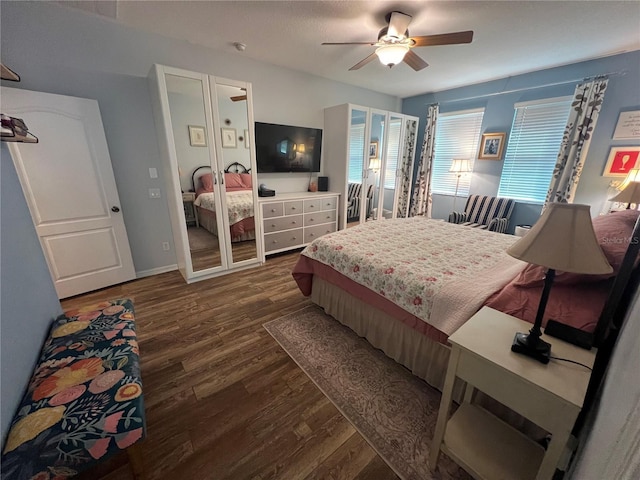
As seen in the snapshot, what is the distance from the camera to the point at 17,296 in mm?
1170

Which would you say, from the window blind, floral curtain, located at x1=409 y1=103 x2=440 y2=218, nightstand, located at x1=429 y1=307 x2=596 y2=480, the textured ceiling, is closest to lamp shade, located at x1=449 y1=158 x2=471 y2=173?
floral curtain, located at x1=409 y1=103 x2=440 y2=218

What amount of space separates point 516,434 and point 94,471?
6.41 ft

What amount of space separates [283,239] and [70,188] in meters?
2.32

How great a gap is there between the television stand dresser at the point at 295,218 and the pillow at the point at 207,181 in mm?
655

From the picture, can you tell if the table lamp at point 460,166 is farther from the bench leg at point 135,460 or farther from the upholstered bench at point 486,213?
the bench leg at point 135,460

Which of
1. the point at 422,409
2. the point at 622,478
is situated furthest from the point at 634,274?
the point at 422,409

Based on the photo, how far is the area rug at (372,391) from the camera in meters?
1.25

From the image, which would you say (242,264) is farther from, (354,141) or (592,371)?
(592,371)

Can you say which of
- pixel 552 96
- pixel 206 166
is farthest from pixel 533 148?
pixel 206 166

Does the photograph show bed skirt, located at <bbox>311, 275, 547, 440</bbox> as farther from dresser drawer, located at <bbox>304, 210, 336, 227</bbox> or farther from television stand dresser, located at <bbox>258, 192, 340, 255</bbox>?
dresser drawer, located at <bbox>304, 210, 336, 227</bbox>

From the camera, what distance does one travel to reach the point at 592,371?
87cm

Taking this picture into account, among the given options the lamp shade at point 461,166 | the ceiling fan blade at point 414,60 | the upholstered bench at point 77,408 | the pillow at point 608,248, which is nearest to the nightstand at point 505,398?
the pillow at point 608,248

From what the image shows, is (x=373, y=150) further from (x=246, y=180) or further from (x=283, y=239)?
(x=246, y=180)

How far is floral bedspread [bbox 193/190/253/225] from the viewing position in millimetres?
2850
